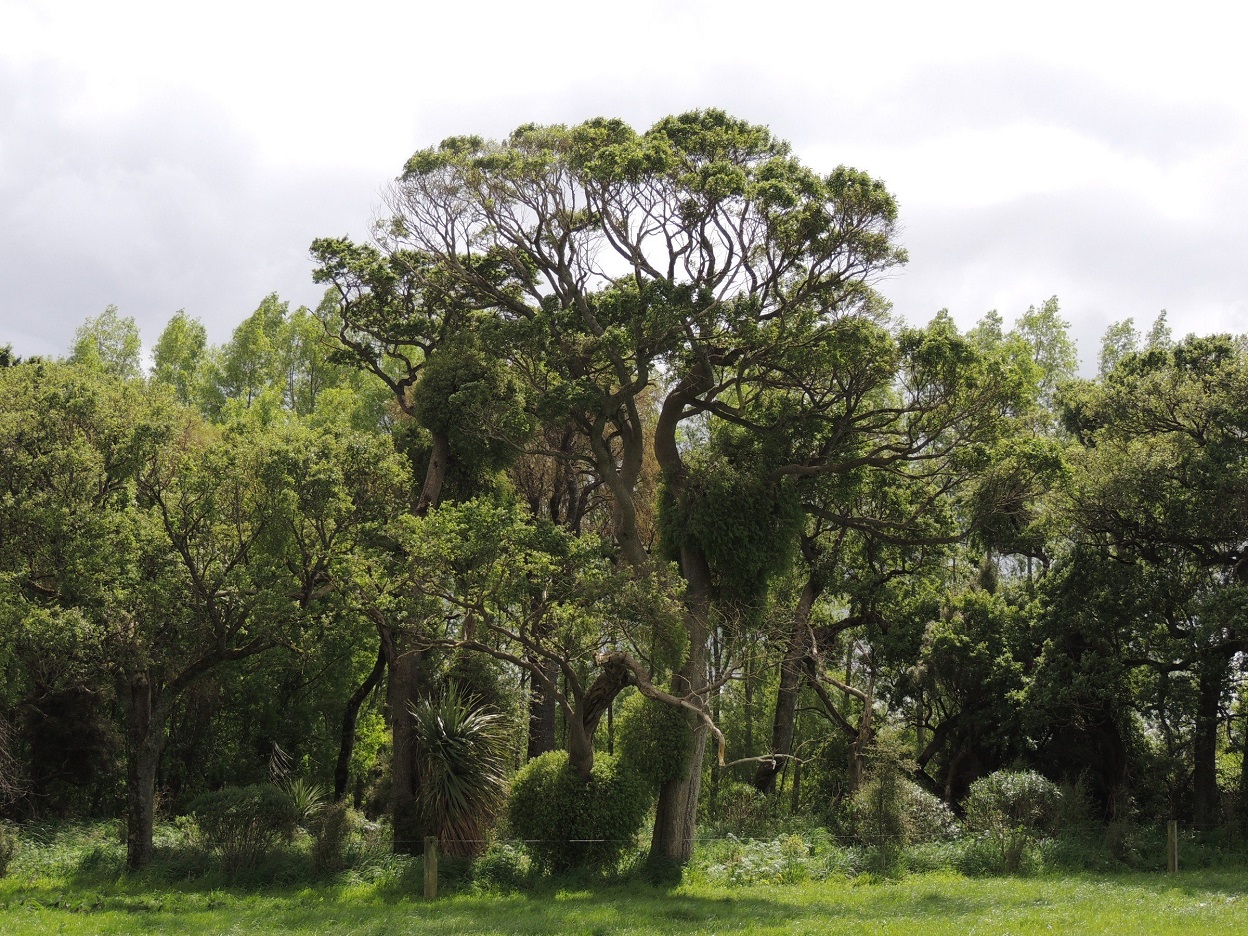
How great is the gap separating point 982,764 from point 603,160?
15544 millimetres

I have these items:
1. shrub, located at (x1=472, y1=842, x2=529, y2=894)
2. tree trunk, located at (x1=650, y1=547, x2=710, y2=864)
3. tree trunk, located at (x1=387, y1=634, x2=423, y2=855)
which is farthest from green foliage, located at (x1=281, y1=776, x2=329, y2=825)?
tree trunk, located at (x1=650, y1=547, x2=710, y2=864)

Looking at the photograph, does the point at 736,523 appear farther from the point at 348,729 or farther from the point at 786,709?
the point at 348,729

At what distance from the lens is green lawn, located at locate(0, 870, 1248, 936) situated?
12.5 metres

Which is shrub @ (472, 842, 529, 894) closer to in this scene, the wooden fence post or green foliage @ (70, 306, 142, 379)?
the wooden fence post

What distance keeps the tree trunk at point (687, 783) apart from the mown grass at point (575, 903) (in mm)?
1164

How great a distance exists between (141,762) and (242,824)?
181 centimetres

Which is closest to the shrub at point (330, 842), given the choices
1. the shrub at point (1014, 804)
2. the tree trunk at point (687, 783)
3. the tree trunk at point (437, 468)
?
the tree trunk at point (687, 783)

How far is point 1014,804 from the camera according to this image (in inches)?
774

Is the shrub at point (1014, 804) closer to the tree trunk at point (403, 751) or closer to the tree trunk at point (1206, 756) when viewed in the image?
the tree trunk at point (1206, 756)

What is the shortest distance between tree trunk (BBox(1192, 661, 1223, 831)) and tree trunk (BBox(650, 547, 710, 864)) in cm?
954

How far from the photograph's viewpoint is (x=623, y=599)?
53.6 feet

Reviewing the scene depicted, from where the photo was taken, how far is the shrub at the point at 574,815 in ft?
56.1

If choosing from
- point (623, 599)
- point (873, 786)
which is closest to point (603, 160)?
point (623, 599)

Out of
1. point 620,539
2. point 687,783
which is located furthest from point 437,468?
point 687,783
